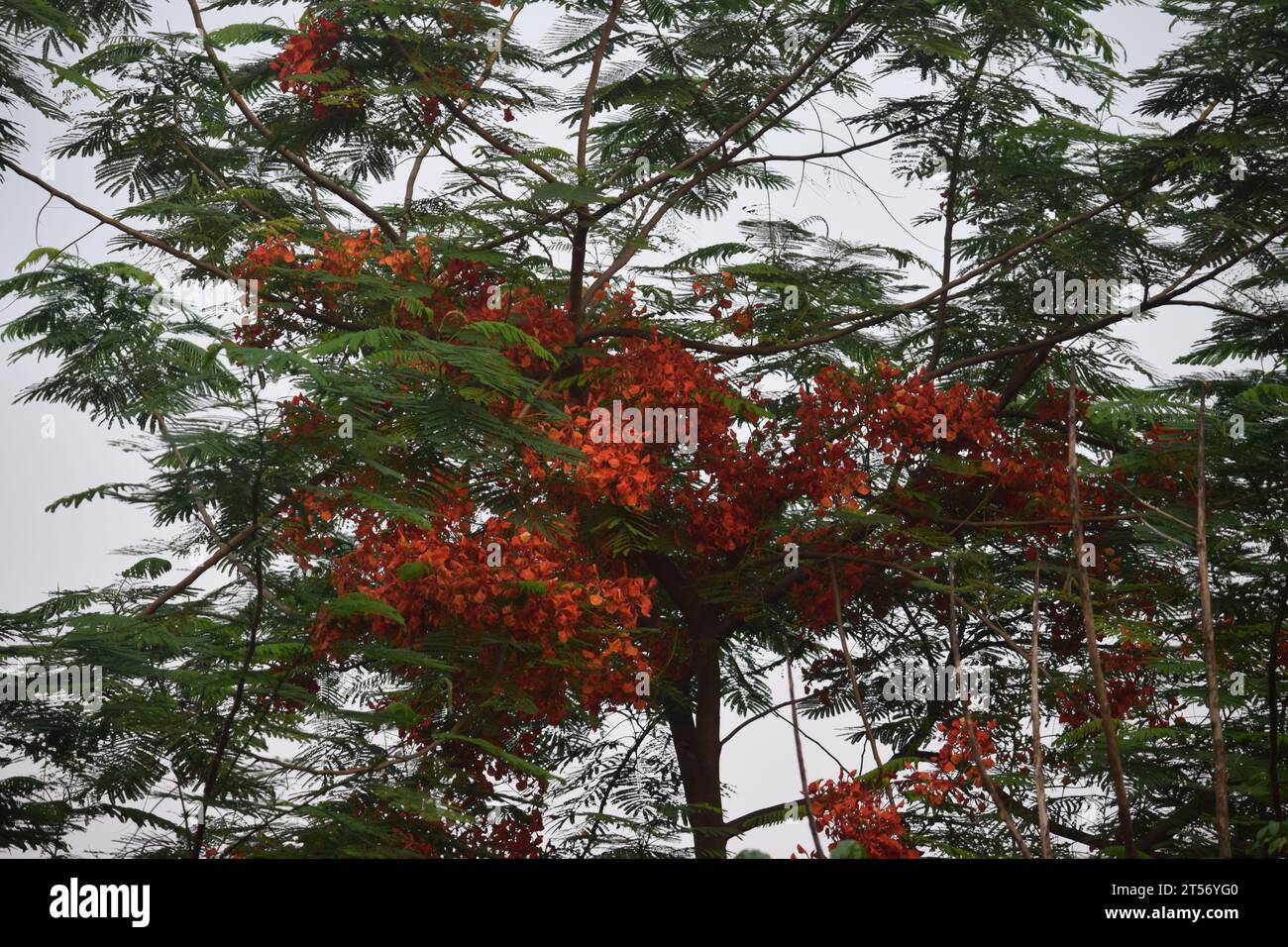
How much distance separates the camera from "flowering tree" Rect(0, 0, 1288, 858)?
15.2ft

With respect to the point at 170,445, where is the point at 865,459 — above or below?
above

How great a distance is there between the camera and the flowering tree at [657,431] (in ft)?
15.2

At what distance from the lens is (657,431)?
6367mm

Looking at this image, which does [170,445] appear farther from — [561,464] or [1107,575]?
[1107,575]

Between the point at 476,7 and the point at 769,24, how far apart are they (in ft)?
5.09

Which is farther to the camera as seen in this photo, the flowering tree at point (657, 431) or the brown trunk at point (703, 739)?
the brown trunk at point (703, 739)

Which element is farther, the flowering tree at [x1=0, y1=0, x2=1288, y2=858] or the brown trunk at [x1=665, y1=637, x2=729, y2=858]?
the brown trunk at [x1=665, y1=637, x2=729, y2=858]

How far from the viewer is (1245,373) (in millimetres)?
7273
